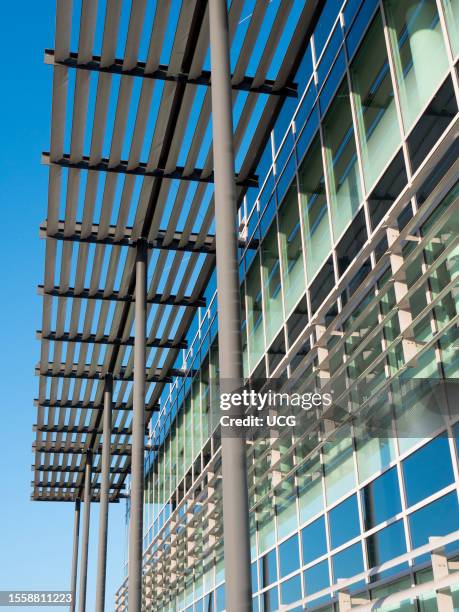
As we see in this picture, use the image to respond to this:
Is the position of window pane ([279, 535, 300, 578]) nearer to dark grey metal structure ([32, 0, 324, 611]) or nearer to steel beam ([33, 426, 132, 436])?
dark grey metal structure ([32, 0, 324, 611])

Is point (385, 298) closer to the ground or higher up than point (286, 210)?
closer to the ground

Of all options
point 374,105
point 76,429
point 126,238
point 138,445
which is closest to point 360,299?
point 374,105

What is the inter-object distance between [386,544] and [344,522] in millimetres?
1455

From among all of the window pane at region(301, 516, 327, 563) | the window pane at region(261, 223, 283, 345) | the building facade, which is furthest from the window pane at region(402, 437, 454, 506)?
the window pane at region(261, 223, 283, 345)

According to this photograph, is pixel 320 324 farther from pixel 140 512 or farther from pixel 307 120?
pixel 140 512

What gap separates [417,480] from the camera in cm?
877

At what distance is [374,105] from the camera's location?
35.0 feet

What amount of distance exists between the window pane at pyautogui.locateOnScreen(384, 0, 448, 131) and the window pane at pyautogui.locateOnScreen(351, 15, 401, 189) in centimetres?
30

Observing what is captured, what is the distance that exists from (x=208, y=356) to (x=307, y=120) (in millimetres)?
9126

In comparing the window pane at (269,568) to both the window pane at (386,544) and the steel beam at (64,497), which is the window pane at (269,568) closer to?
the window pane at (386,544)

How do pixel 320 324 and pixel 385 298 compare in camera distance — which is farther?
pixel 320 324

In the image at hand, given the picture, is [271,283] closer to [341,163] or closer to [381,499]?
[341,163]

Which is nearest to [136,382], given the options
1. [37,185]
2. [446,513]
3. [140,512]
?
[140,512]

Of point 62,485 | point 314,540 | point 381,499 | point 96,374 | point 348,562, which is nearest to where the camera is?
point 381,499
